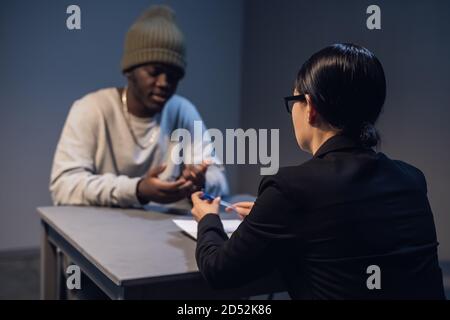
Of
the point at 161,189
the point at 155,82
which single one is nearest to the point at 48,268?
the point at 161,189

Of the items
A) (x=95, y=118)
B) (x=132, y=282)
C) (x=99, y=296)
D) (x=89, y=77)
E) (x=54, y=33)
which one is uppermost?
(x=54, y=33)

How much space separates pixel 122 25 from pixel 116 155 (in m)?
1.18

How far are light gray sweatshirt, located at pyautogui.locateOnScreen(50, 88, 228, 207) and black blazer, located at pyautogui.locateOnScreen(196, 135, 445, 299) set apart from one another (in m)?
0.81

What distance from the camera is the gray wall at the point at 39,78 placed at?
2701 mm

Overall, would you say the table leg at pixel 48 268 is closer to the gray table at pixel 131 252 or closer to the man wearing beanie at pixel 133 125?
the gray table at pixel 131 252

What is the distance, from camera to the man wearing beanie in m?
1.75

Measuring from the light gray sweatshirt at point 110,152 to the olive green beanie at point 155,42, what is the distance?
7.2 inches

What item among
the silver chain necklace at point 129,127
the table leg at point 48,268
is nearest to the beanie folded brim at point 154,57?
the silver chain necklace at point 129,127

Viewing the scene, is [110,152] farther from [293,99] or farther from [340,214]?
[340,214]

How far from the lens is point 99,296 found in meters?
1.47

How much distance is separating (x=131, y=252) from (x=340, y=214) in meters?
0.51

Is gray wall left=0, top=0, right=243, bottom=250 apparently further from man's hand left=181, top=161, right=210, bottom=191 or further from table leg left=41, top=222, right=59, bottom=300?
man's hand left=181, top=161, right=210, bottom=191

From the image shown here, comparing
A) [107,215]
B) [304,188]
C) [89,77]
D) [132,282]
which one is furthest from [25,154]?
[304,188]
